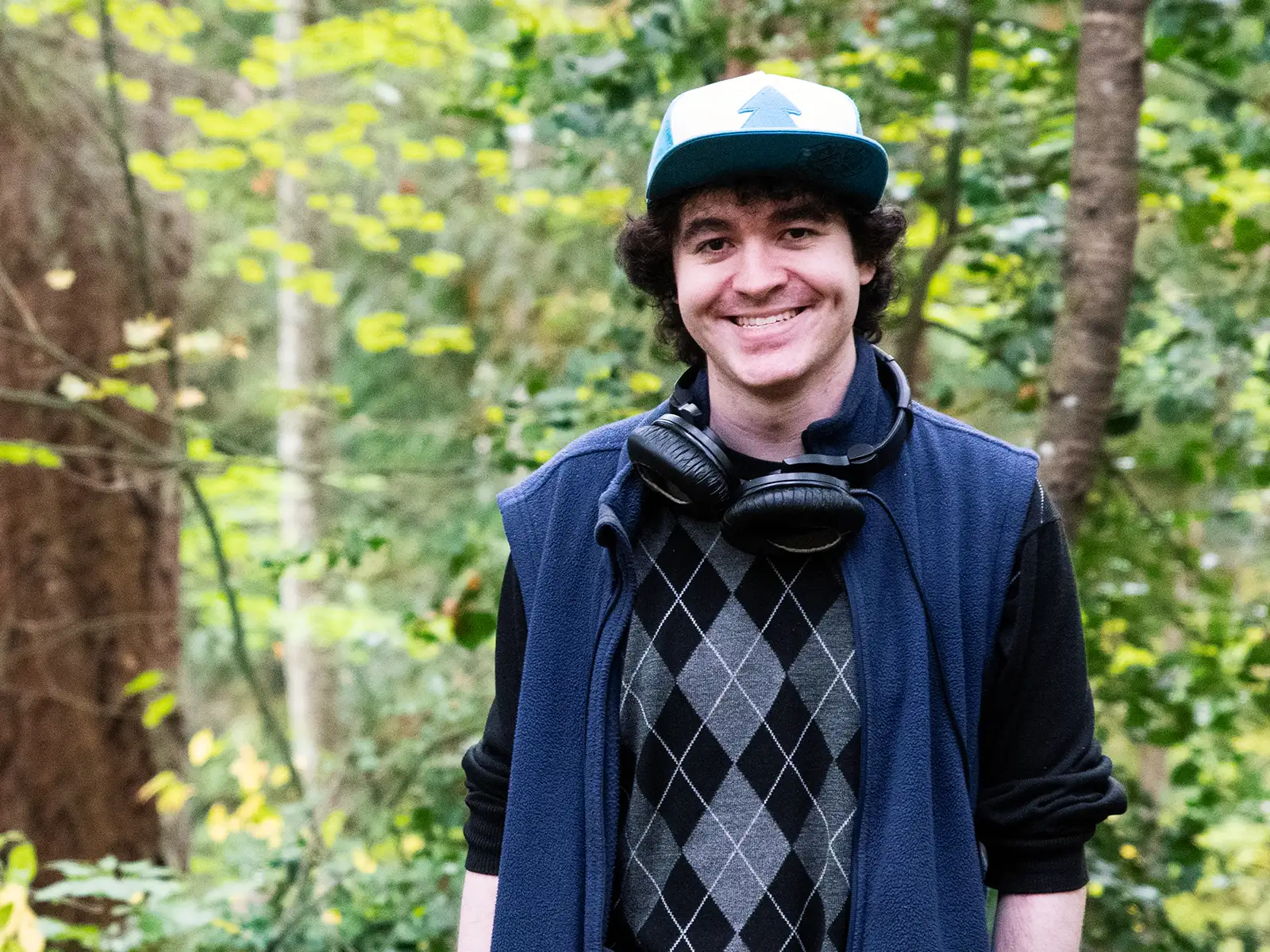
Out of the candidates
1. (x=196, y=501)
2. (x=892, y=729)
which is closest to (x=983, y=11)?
(x=892, y=729)

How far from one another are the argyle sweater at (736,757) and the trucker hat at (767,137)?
0.50 meters

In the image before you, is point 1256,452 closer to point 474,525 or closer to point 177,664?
point 474,525

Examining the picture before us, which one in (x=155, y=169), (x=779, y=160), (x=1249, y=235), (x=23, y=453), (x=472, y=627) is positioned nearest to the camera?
(x=779, y=160)

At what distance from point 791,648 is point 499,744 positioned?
49cm

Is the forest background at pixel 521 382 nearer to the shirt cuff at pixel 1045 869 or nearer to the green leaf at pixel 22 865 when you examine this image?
the green leaf at pixel 22 865

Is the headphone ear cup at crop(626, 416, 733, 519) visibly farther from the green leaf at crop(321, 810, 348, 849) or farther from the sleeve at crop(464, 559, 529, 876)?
the green leaf at crop(321, 810, 348, 849)

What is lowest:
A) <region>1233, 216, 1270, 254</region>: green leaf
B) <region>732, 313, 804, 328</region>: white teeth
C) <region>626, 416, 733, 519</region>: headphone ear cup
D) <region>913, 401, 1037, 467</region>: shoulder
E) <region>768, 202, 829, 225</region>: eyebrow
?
<region>626, 416, 733, 519</region>: headphone ear cup

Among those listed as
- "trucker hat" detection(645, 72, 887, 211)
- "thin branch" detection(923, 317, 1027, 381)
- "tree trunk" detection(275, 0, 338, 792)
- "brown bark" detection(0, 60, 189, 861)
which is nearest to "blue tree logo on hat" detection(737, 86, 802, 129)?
"trucker hat" detection(645, 72, 887, 211)

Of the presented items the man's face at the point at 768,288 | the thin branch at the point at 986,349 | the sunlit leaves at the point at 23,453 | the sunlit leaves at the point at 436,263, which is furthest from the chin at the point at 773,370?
the sunlit leaves at the point at 436,263

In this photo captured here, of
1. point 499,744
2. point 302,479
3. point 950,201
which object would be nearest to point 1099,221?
point 950,201

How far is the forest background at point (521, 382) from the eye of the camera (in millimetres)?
3174

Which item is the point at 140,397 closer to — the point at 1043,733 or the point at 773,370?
the point at 773,370

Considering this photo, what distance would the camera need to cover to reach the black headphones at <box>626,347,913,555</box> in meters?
1.53

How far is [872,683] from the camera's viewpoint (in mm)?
1520
